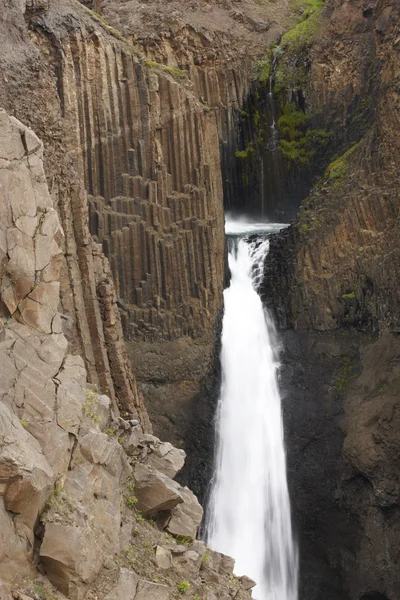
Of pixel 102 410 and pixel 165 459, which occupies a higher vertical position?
pixel 102 410

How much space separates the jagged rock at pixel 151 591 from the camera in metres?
10.5

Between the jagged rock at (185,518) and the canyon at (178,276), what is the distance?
0.12 feet

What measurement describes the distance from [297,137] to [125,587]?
85.3ft

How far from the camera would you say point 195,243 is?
87.9 feet

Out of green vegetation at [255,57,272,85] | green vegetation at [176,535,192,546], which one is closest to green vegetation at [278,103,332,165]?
green vegetation at [255,57,272,85]

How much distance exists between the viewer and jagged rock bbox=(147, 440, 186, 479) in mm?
13766

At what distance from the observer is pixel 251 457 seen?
988 inches

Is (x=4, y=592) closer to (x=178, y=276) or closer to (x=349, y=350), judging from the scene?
(x=178, y=276)

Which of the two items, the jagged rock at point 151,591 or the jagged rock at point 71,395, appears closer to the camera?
the jagged rock at point 151,591

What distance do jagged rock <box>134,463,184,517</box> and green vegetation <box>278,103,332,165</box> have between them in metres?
22.7

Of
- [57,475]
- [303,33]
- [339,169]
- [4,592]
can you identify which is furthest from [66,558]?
[303,33]

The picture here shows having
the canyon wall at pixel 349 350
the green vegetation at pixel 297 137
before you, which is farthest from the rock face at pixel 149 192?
the green vegetation at pixel 297 137

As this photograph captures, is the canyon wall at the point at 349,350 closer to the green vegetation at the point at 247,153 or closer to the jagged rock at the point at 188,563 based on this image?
the green vegetation at the point at 247,153

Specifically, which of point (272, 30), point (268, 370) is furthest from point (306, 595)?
point (272, 30)
